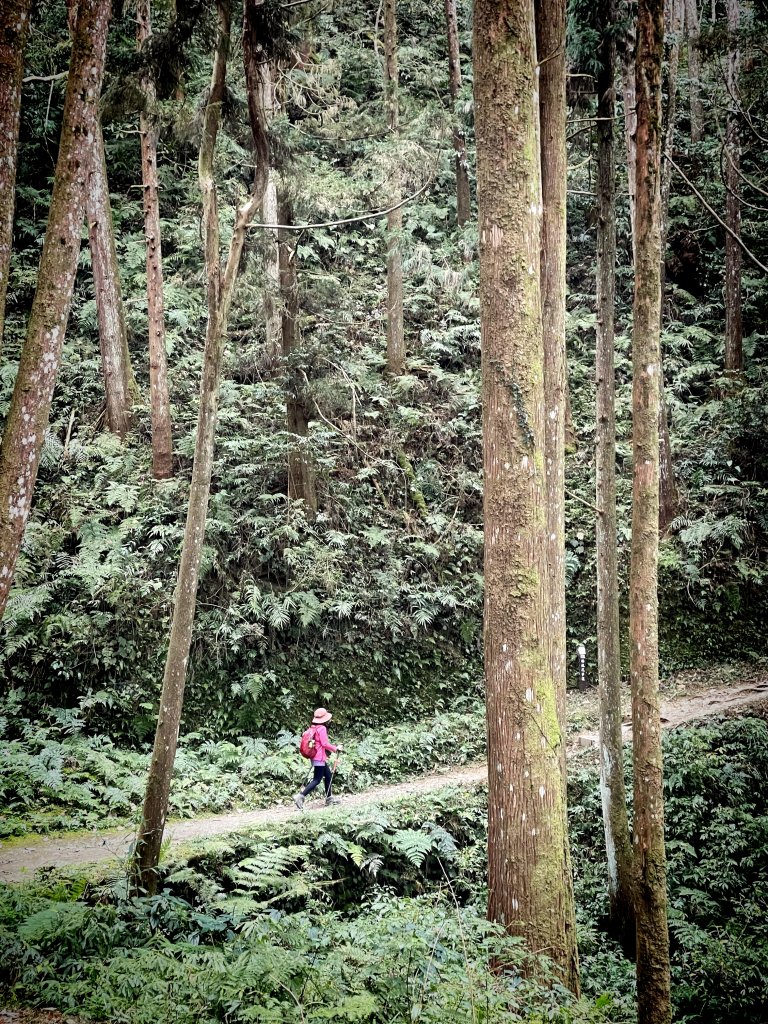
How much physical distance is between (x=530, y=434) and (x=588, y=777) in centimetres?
838

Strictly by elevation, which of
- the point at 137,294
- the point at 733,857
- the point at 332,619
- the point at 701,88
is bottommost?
the point at 733,857

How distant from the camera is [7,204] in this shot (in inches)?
212

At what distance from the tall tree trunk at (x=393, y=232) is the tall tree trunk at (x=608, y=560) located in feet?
22.9

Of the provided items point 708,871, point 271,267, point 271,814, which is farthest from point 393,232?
point 708,871

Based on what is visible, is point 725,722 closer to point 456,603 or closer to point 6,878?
point 456,603

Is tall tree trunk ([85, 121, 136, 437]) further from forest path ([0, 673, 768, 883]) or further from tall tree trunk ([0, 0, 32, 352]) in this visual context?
tall tree trunk ([0, 0, 32, 352])

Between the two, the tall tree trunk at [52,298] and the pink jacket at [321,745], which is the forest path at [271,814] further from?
the tall tree trunk at [52,298]

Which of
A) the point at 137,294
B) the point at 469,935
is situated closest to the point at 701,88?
the point at 137,294

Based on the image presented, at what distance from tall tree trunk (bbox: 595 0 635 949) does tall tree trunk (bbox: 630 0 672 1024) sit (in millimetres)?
2345

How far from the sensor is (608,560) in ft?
29.7

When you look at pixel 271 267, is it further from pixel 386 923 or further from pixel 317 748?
pixel 386 923

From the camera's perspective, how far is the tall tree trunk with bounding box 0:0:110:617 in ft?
18.3

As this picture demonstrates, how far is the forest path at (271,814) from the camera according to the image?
802 cm

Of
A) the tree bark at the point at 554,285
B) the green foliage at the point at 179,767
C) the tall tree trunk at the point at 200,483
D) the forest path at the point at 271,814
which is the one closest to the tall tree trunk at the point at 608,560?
the tree bark at the point at 554,285
